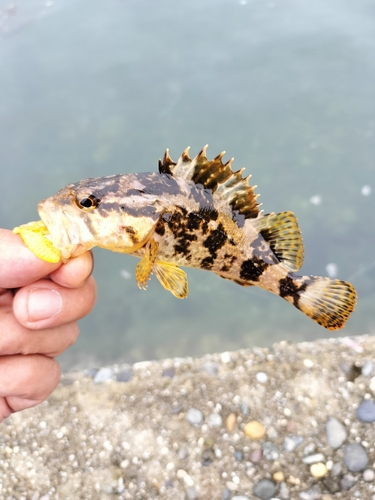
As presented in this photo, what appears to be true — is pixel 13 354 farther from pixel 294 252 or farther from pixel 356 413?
pixel 356 413

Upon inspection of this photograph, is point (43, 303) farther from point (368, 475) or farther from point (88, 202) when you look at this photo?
point (368, 475)

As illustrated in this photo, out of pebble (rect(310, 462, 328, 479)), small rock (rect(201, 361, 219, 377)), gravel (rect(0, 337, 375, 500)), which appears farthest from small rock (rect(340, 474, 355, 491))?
small rock (rect(201, 361, 219, 377))

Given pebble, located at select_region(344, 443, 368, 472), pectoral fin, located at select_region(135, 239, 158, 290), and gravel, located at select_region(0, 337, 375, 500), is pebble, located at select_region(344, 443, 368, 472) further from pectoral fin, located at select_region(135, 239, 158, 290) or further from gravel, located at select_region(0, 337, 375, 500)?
pectoral fin, located at select_region(135, 239, 158, 290)

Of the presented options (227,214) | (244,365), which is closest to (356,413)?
(244,365)

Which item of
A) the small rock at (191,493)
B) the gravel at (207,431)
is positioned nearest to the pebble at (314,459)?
the gravel at (207,431)

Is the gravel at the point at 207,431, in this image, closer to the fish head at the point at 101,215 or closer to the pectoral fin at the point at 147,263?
the pectoral fin at the point at 147,263

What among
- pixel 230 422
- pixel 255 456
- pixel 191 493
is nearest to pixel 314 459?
pixel 255 456

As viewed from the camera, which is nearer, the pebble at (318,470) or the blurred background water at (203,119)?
the pebble at (318,470)

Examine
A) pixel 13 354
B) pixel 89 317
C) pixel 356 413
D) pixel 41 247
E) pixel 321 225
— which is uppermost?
pixel 41 247
